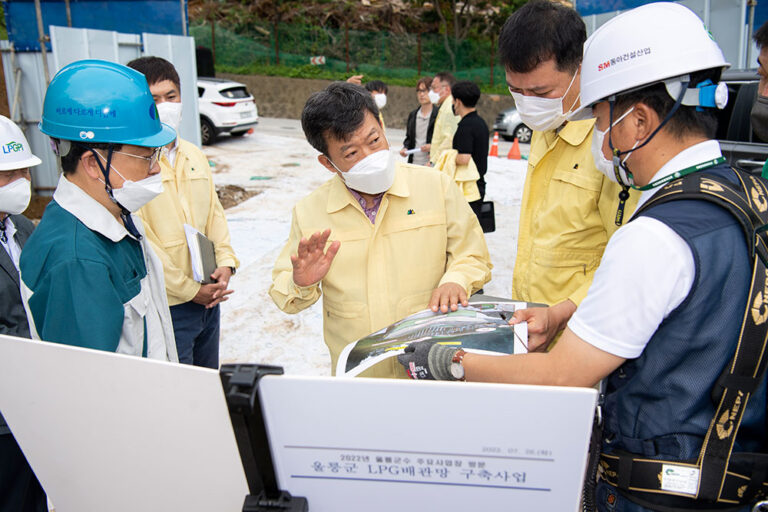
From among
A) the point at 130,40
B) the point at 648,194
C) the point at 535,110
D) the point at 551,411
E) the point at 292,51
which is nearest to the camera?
the point at 551,411

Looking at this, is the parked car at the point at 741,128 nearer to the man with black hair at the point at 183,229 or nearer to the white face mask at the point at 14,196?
the man with black hair at the point at 183,229

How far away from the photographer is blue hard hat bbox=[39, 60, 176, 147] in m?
1.75

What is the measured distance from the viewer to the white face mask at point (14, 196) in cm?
230

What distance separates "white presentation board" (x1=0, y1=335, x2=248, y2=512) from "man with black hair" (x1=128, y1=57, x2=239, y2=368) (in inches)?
65.0

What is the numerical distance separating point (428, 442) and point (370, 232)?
1281 mm

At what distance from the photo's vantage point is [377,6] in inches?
1001

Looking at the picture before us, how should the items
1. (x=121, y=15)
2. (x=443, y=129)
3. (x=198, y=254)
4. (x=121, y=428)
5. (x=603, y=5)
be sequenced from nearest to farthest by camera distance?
1. (x=121, y=428)
2. (x=198, y=254)
3. (x=443, y=129)
4. (x=121, y=15)
5. (x=603, y=5)

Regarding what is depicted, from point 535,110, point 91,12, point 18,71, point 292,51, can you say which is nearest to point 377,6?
point 292,51

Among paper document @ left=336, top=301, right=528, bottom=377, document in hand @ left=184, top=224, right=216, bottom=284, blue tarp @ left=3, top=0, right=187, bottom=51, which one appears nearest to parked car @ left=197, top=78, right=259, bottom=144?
blue tarp @ left=3, top=0, right=187, bottom=51

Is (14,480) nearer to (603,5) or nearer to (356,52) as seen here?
(603,5)

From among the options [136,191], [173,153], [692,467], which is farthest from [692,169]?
[173,153]

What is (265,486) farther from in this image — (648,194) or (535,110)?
(535,110)

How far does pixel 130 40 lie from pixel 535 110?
6282 millimetres

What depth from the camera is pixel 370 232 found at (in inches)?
86.2
